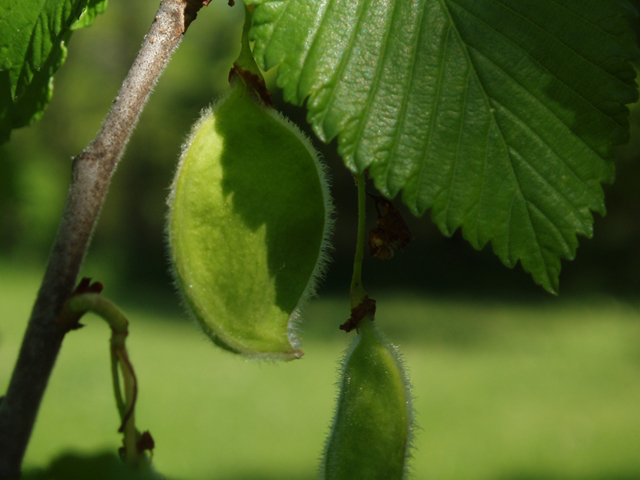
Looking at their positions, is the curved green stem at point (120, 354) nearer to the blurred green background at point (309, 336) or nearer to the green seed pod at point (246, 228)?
the green seed pod at point (246, 228)

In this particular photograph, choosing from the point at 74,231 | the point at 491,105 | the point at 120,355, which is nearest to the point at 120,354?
the point at 120,355

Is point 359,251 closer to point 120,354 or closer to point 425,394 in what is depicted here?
point 120,354

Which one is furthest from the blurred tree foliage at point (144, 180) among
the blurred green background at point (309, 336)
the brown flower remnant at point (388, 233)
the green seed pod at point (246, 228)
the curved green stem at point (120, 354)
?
the curved green stem at point (120, 354)

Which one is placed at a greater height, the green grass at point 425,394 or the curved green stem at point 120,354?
the curved green stem at point 120,354

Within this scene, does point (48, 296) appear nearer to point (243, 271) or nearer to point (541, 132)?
point (243, 271)

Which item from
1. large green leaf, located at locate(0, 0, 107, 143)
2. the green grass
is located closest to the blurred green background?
the green grass

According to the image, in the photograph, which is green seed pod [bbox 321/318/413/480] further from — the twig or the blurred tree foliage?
the blurred tree foliage
